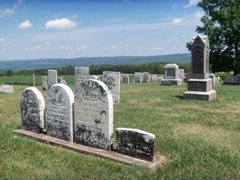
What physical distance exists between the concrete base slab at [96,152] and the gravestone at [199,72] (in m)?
7.79

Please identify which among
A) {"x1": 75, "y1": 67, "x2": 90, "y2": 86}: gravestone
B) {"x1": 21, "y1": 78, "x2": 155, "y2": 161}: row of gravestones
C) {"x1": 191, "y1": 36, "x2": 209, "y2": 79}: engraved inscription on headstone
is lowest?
{"x1": 21, "y1": 78, "x2": 155, "y2": 161}: row of gravestones

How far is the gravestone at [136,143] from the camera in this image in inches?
242

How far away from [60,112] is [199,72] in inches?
322

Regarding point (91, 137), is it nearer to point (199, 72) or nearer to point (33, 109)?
point (33, 109)

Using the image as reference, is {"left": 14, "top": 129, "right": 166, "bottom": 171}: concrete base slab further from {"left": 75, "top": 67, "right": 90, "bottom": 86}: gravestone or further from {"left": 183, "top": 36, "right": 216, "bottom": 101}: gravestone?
{"left": 183, "top": 36, "right": 216, "bottom": 101}: gravestone

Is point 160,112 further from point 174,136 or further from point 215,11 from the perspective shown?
point 215,11

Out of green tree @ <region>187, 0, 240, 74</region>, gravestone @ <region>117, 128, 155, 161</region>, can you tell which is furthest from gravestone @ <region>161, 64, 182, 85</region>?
gravestone @ <region>117, 128, 155, 161</region>

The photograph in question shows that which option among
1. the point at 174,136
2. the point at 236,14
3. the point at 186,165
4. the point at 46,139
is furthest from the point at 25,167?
the point at 236,14

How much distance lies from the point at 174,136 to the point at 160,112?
3.28 m

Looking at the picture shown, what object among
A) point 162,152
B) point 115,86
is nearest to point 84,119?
point 162,152

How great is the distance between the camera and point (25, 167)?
5.98 metres

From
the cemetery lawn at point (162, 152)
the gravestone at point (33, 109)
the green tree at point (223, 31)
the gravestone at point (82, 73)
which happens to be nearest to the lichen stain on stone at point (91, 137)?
the cemetery lawn at point (162, 152)

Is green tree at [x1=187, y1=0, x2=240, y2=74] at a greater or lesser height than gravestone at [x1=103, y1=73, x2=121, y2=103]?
greater

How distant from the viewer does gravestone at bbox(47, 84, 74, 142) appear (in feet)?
24.8
